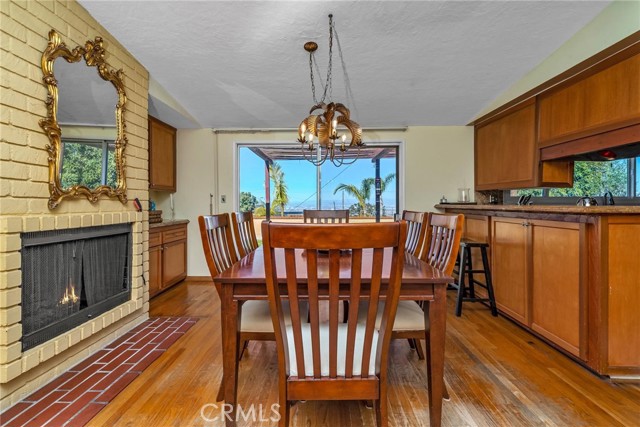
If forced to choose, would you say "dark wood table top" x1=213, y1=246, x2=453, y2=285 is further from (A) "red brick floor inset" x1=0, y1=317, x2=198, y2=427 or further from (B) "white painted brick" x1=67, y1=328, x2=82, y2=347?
(B) "white painted brick" x1=67, y1=328, x2=82, y2=347

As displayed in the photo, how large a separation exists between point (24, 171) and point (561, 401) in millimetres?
3207

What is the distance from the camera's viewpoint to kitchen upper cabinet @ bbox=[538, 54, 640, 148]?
78.0 inches

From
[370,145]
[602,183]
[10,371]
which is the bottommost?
[10,371]

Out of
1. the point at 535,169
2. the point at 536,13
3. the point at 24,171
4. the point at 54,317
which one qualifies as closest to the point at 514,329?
the point at 535,169

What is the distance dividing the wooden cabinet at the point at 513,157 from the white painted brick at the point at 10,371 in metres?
4.05

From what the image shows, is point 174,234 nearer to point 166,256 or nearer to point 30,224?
point 166,256

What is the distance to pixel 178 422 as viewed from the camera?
58.7 inches

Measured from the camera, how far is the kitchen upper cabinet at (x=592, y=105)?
1982mm

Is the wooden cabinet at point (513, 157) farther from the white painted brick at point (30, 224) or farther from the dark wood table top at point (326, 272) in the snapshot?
the white painted brick at point (30, 224)

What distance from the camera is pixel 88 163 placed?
216 centimetres

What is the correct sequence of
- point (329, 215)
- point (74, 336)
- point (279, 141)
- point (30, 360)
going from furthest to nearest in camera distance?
point (279, 141) → point (329, 215) → point (74, 336) → point (30, 360)

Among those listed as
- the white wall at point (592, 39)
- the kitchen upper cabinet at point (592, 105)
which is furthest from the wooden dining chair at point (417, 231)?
the white wall at point (592, 39)

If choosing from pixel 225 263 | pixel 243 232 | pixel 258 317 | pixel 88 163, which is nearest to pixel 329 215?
pixel 243 232

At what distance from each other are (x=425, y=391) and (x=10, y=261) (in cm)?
237
